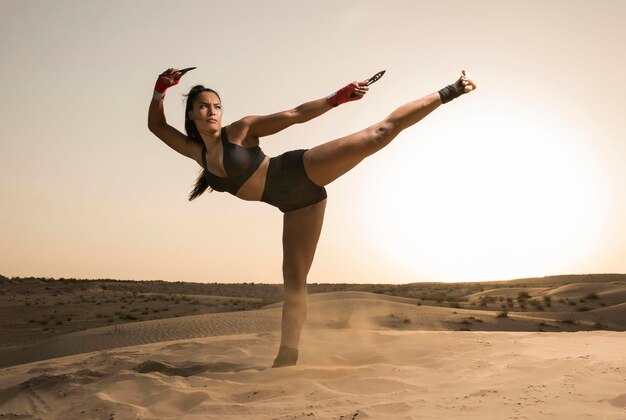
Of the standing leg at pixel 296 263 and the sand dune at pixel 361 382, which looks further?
the standing leg at pixel 296 263

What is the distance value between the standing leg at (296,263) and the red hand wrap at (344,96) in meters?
0.93

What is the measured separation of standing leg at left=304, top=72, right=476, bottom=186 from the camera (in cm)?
462

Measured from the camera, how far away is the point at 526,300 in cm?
2172

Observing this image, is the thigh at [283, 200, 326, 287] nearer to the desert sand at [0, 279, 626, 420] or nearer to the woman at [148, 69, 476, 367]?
the woman at [148, 69, 476, 367]

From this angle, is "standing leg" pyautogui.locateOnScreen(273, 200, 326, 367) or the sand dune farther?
"standing leg" pyautogui.locateOnScreen(273, 200, 326, 367)

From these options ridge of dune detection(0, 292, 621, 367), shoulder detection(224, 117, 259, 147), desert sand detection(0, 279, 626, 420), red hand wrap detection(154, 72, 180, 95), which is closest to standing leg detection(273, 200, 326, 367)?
desert sand detection(0, 279, 626, 420)

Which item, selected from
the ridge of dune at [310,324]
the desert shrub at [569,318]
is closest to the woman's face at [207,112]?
the ridge of dune at [310,324]

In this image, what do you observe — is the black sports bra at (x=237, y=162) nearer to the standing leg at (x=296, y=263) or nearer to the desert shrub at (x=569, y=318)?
the standing leg at (x=296, y=263)

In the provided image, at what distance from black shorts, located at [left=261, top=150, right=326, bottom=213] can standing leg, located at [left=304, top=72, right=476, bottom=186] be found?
0.08 metres

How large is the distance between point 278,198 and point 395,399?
201 centimetres

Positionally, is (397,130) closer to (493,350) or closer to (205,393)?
(493,350)

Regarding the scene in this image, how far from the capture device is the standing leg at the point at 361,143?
4.62 meters

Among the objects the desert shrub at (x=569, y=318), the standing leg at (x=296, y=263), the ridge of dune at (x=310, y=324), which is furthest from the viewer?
the desert shrub at (x=569, y=318)

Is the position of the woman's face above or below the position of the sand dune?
above
